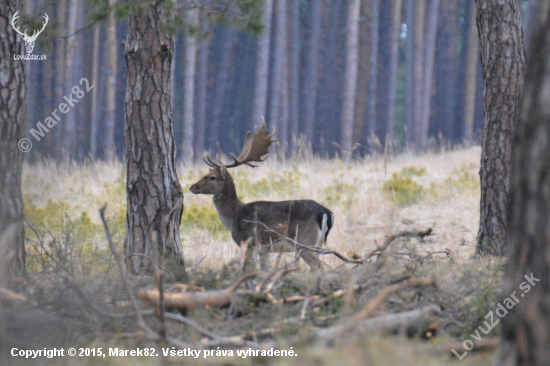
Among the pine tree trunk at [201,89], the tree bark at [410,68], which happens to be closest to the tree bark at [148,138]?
the tree bark at [410,68]

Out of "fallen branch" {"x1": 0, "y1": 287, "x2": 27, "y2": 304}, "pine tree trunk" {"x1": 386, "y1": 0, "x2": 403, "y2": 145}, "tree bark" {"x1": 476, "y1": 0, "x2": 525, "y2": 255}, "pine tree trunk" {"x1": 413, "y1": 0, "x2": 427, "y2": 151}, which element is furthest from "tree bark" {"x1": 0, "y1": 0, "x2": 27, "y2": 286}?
"pine tree trunk" {"x1": 413, "y1": 0, "x2": 427, "y2": 151}

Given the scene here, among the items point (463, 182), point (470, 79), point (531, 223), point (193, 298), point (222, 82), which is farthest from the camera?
point (222, 82)

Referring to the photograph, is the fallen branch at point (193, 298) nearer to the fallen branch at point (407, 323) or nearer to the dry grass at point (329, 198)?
the fallen branch at point (407, 323)

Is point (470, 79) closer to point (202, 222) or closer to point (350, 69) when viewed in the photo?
point (350, 69)

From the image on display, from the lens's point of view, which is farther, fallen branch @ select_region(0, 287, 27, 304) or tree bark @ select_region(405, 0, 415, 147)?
tree bark @ select_region(405, 0, 415, 147)

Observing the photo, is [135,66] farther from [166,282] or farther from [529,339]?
[529,339]

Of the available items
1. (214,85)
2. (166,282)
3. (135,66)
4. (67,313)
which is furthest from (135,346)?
(214,85)

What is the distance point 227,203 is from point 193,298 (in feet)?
14.8

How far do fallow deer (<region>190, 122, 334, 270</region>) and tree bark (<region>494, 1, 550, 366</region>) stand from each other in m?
4.03

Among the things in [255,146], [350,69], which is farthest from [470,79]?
[255,146]

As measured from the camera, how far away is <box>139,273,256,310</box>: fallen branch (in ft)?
10.4

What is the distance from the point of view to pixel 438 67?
1369 inches

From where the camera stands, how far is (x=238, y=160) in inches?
288

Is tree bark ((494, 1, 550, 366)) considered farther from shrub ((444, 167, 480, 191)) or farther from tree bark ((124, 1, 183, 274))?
shrub ((444, 167, 480, 191))
